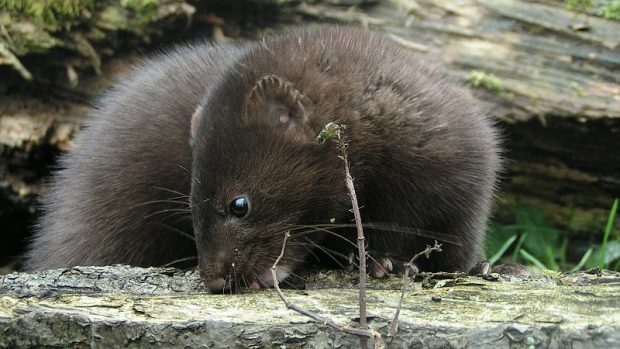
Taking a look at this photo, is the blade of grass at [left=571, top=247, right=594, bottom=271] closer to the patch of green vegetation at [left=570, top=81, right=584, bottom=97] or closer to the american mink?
the patch of green vegetation at [left=570, top=81, right=584, bottom=97]

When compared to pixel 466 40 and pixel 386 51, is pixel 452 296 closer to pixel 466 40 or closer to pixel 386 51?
pixel 386 51

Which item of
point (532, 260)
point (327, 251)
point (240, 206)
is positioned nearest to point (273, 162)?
point (240, 206)

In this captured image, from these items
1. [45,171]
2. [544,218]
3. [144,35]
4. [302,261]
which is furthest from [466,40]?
[45,171]

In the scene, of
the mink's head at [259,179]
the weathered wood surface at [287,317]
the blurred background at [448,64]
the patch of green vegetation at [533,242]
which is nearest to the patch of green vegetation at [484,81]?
the blurred background at [448,64]

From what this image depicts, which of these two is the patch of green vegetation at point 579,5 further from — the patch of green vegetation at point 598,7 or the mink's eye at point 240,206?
the mink's eye at point 240,206

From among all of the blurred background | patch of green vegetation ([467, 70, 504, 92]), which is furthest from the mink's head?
patch of green vegetation ([467, 70, 504, 92])

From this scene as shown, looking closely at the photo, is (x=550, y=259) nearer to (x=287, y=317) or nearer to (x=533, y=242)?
(x=533, y=242)
